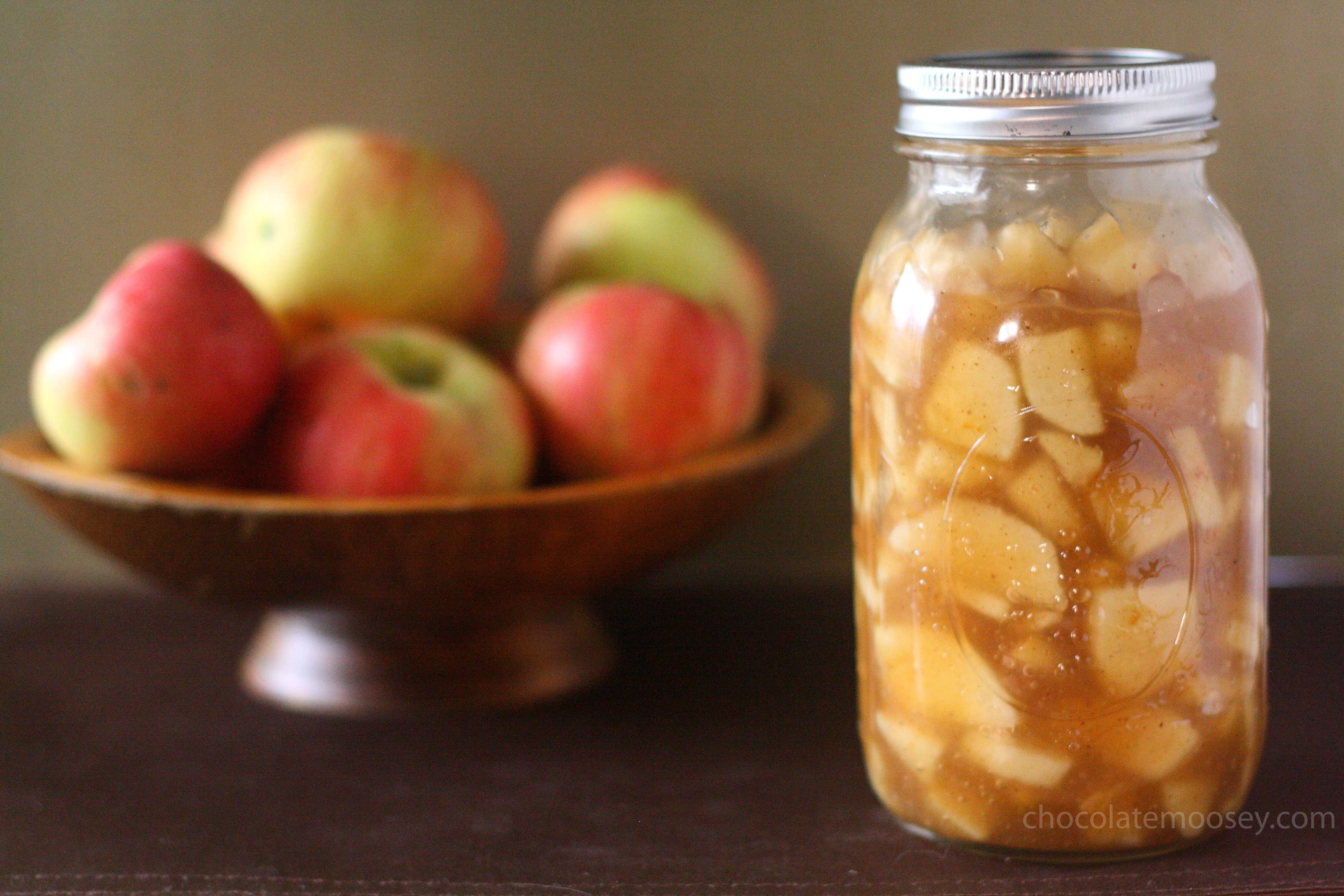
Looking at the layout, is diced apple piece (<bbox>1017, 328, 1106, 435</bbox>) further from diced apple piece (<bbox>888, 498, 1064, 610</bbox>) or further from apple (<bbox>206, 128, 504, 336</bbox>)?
apple (<bbox>206, 128, 504, 336</bbox>)

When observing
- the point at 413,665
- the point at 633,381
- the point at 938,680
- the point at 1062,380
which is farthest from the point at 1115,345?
the point at 413,665

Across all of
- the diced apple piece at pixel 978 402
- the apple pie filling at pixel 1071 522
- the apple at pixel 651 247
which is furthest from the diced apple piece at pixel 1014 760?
the apple at pixel 651 247

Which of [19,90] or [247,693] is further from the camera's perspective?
[19,90]

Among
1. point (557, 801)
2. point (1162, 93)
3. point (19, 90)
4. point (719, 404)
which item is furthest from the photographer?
point (19, 90)

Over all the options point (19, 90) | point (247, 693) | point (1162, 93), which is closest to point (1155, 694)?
point (1162, 93)

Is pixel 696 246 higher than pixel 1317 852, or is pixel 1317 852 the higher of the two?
pixel 696 246

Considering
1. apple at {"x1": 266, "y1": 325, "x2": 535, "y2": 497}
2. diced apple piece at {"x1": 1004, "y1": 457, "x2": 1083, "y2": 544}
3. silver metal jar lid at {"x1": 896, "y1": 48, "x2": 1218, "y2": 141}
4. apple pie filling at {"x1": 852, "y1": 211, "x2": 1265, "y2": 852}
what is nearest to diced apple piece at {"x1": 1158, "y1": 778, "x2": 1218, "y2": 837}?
apple pie filling at {"x1": 852, "y1": 211, "x2": 1265, "y2": 852}

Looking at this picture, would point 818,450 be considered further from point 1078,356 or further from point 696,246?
point 1078,356
